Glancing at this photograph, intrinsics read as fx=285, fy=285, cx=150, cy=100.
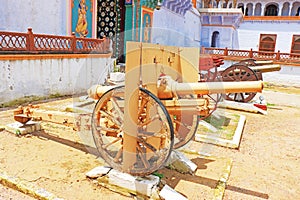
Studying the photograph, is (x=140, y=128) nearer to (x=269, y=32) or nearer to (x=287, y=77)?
(x=287, y=77)

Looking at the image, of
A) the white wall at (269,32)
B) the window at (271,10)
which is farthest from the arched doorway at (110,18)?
the window at (271,10)

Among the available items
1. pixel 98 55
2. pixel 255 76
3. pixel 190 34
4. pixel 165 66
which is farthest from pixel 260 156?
pixel 190 34

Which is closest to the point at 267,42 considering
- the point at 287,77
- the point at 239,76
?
the point at 287,77

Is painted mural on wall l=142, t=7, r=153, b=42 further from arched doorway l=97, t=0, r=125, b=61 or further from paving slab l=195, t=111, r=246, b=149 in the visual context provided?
paving slab l=195, t=111, r=246, b=149

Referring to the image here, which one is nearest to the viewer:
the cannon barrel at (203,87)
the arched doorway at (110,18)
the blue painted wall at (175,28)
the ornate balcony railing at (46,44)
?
the cannon barrel at (203,87)

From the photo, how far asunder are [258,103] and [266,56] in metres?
11.0

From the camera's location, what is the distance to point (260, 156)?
17.7 ft

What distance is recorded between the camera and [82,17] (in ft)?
37.5

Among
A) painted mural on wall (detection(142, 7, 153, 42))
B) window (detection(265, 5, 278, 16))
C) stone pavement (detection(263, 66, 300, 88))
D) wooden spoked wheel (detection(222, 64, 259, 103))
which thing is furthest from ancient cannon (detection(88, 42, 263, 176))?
window (detection(265, 5, 278, 16))

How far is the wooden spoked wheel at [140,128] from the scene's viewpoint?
136 inches

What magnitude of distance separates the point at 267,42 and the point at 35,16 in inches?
831

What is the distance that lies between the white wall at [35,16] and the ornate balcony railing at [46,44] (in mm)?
490

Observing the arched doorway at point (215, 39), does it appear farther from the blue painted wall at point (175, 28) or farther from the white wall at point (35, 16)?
the white wall at point (35, 16)

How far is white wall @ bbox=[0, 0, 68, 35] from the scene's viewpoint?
8.94m
